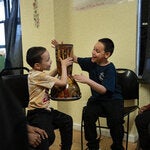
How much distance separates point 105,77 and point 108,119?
32 centimetres

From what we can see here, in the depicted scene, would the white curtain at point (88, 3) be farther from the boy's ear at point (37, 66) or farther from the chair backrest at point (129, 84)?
the boy's ear at point (37, 66)

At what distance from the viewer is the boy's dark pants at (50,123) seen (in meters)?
1.51

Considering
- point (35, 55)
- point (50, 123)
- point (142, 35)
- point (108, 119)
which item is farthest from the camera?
point (142, 35)

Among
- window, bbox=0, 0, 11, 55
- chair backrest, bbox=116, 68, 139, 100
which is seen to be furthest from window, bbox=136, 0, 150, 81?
window, bbox=0, 0, 11, 55

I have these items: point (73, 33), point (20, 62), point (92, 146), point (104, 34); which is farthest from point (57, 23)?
point (92, 146)

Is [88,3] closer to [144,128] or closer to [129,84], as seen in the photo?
[129,84]

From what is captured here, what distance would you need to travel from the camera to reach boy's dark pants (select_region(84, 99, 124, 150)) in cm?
193

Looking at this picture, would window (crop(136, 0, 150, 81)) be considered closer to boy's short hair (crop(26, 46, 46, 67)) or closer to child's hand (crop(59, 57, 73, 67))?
child's hand (crop(59, 57, 73, 67))

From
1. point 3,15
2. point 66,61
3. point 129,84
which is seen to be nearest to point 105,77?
point 129,84

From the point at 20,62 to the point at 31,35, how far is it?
45cm

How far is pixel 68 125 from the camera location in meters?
1.77

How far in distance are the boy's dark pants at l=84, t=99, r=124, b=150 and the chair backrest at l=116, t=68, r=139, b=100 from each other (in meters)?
0.18

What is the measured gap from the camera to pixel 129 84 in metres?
2.15

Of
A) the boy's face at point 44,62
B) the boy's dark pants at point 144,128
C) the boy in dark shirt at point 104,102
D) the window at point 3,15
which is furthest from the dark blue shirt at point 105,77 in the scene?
the window at point 3,15
